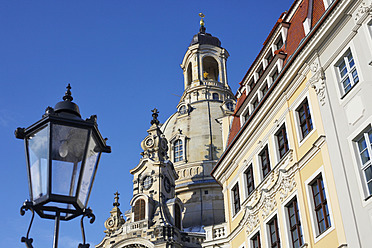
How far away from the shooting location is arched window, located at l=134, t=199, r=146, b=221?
50.5 meters

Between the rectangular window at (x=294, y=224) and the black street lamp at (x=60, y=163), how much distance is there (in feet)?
42.4

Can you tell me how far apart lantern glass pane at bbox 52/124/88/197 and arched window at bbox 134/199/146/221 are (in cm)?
4390

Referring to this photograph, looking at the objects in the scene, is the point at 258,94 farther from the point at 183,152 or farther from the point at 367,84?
the point at 183,152

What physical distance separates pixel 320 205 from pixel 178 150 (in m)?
50.8

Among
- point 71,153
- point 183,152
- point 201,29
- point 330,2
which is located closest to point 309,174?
point 330,2

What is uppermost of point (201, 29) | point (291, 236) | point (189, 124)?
point (201, 29)

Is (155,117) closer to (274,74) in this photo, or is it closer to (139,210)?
(139,210)

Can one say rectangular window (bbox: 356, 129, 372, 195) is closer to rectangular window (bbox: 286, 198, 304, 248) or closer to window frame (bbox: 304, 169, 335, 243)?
window frame (bbox: 304, 169, 335, 243)

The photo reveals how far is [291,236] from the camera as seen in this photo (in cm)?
1956

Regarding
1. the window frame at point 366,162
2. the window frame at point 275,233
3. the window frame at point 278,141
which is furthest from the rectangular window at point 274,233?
the window frame at point 366,162

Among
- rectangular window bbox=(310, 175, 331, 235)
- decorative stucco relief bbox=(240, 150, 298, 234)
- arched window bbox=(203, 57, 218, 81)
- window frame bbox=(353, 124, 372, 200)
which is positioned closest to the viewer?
window frame bbox=(353, 124, 372, 200)

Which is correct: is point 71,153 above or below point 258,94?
below

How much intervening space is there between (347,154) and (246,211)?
785cm

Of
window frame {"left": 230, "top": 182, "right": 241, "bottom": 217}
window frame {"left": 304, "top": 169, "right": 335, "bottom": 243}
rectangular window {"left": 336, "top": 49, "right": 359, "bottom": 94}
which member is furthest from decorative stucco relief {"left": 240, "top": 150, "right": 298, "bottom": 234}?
rectangular window {"left": 336, "top": 49, "right": 359, "bottom": 94}
